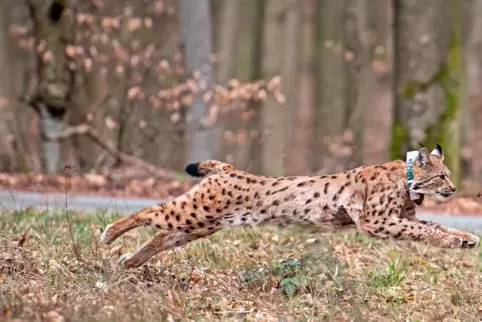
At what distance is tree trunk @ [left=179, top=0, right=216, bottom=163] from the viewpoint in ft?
56.6

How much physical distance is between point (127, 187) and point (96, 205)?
4.29 metres

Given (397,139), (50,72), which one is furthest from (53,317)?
(50,72)

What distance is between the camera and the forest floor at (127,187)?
49.3ft

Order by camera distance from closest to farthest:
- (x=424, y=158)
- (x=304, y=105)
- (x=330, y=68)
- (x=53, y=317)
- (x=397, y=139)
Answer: (x=53, y=317) < (x=424, y=158) < (x=397, y=139) < (x=330, y=68) < (x=304, y=105)

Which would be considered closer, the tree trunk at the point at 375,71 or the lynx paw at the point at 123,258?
the lynx paw at the point at 123,258

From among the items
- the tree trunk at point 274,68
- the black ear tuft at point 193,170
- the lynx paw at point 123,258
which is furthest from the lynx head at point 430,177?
the tree trunk at point 274,68

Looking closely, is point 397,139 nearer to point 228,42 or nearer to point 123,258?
point 123,258

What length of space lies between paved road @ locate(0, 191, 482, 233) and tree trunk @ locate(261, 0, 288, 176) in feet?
30.8

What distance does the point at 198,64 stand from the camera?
57.0ft

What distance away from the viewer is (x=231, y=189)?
26.8 ft

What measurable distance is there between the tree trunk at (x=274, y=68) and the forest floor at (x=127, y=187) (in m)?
5.79

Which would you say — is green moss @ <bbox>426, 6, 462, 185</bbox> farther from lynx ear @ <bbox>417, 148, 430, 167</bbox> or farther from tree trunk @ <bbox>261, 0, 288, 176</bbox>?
tree trunk @ <bbox>261, 0, 288, 176</bbox>

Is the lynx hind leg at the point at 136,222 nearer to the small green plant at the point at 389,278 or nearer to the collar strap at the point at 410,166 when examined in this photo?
the small green plant at the point at 389,278

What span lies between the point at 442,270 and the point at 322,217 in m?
1.76
